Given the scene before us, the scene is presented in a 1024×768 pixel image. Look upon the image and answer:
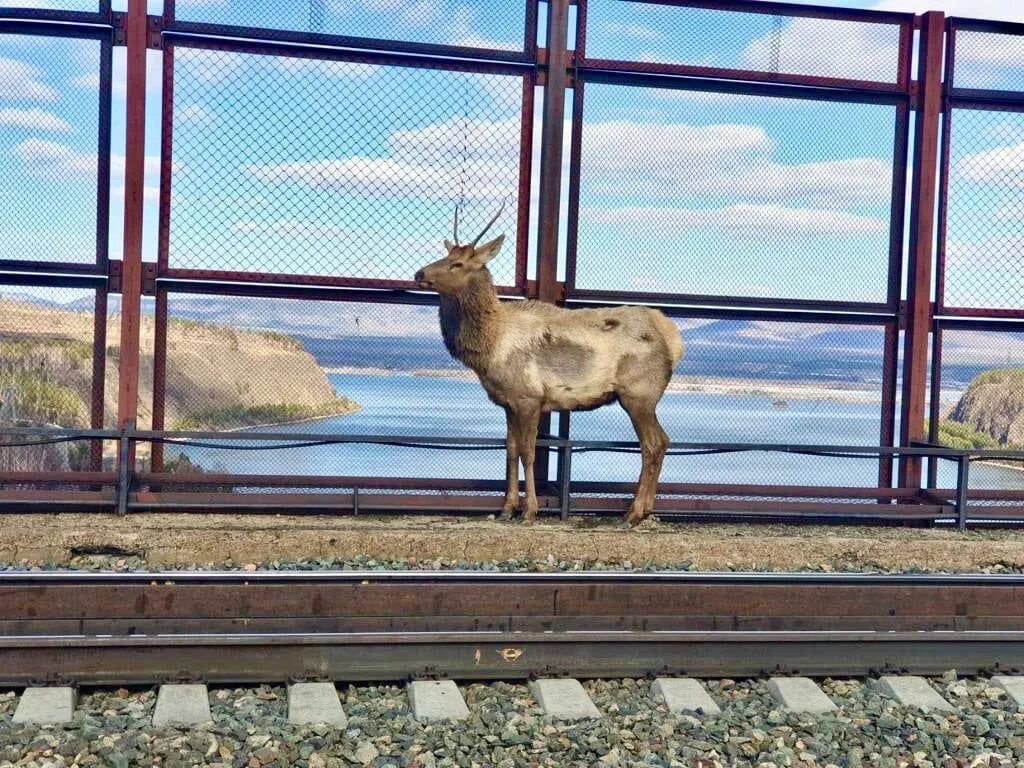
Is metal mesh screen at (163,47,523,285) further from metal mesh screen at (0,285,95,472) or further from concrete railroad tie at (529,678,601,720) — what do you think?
concrete railroad tie at (529,678,601,720)

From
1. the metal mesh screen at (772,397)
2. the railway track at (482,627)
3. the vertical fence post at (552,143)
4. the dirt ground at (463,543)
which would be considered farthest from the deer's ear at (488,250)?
the railway track at (482,627)

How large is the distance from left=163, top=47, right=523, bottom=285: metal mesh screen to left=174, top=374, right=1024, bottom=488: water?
3.66ft

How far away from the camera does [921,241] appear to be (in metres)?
11.1

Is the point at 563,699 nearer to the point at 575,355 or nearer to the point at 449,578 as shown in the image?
the point at 449,578

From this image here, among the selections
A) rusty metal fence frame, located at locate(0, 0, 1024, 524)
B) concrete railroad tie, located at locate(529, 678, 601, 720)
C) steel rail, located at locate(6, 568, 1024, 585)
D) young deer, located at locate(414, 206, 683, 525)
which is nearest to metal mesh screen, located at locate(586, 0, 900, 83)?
rusty metal fence frame, located at locate(0, 0, 1024, 524)

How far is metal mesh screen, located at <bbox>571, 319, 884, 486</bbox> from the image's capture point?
10970mm

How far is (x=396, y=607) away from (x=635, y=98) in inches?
211

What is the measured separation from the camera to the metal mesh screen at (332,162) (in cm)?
1020

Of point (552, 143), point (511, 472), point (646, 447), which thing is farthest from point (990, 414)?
point (552, 143)

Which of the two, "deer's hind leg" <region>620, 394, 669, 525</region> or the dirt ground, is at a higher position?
"deer's hind leg" <region>620, 394, 669, 525</region>

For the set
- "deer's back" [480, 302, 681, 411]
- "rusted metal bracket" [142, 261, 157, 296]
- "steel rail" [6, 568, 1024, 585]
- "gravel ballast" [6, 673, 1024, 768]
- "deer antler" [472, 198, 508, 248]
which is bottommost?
"gravel ballast" [6, 673, 1024, 768]

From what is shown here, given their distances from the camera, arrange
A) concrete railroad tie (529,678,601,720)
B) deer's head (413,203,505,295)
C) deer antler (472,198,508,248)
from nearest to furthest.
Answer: concrete railroad tie (529,678,601,720) → deer's head (413,203,505,295) → deer antler (472,198,508,248)

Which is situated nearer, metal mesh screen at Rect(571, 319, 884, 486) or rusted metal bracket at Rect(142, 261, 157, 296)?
rusted metal bracket at Rect(142, 261, 157, 296)

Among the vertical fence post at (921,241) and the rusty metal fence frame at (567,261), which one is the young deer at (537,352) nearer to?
the rusty metal fence frame at (567,261)
